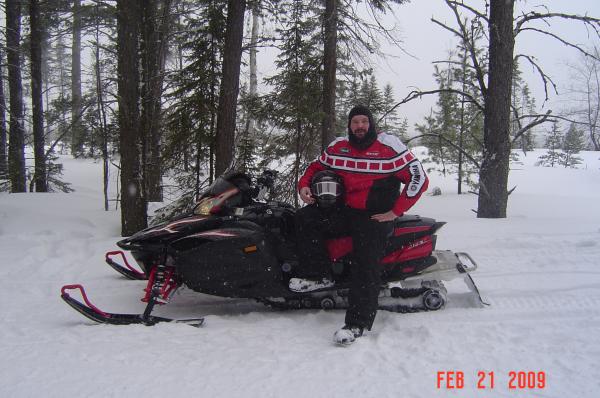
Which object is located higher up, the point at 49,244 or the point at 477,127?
the point at 477,127

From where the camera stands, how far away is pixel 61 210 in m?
7.68

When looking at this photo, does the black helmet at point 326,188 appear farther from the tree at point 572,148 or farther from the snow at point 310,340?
the tree at point 572,148

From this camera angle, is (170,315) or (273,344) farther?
(170,315)

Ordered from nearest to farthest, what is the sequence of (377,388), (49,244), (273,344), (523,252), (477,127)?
(377,388) → (273,344) → (523,252) → (49,244) → (477,127)

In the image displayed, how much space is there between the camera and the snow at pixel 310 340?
8.50 ft

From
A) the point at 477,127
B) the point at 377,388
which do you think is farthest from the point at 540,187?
the point at 377,388

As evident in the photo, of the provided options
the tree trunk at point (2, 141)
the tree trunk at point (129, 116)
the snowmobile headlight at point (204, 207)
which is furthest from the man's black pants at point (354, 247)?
the tree trunk at point (2, 141)

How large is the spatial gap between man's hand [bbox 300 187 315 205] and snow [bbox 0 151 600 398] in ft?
3.34

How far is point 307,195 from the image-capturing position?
3.82 m

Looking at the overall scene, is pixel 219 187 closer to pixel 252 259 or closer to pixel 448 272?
pixel 252 259

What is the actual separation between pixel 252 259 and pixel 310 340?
0.85 metres

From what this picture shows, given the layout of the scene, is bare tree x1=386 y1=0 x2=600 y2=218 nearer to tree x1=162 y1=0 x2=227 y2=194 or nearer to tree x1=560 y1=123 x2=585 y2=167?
tree x1=162 y1=0 x2=227 y2=194

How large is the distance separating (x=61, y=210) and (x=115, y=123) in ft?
9.98

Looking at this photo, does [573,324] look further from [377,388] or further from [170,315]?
[170,315]
